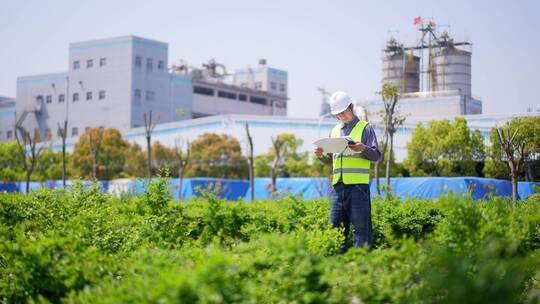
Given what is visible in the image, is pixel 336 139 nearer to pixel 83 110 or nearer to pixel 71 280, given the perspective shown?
pixel 71 280

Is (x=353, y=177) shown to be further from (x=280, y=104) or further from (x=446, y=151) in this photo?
(x=280, y=104)

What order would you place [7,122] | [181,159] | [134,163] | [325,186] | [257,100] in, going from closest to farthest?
[325,186], [181,159], [134,163], [7,122], [257,100]

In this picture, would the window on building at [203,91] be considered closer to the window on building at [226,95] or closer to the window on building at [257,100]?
the window on building at [226,95]

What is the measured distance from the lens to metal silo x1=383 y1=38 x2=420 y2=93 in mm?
74562

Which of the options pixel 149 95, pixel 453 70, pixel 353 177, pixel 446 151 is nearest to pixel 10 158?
pixel 149 95

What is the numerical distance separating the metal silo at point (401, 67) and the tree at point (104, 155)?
3162 cm

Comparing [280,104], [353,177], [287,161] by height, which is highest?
[280,104]

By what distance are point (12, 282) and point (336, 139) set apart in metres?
3.43

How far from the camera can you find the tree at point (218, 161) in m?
49.6

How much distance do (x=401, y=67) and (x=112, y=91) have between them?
2877 centimetres

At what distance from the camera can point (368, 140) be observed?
792cm

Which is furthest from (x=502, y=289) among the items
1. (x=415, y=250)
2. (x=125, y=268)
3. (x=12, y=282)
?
(x=12, y=282)

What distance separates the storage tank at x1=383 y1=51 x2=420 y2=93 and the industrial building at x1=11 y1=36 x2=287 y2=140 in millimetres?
20593

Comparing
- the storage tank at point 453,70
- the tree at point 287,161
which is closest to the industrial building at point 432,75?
the storage tank at point 453,70
